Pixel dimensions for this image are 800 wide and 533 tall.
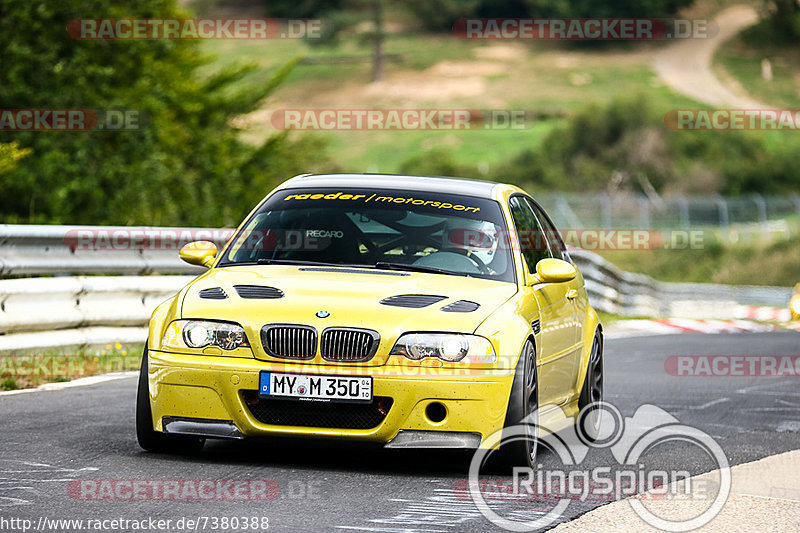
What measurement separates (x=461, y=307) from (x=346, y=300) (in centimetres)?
55

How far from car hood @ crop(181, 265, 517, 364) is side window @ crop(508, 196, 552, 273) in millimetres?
616

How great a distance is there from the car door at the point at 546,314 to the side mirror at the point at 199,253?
67.4 inches

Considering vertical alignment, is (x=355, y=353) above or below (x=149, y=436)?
above

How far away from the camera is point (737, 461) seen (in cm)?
766

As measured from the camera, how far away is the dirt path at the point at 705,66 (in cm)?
10475

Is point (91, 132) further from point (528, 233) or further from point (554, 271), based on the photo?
point (554, 271)

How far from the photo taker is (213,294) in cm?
699

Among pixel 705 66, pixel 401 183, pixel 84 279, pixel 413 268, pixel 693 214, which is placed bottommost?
pixel 693 214

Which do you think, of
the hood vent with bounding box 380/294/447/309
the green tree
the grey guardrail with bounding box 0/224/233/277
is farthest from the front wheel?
the green tree

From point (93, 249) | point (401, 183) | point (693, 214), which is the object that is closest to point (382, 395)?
point (401, 183)

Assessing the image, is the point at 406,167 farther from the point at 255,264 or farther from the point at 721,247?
the point at 255,264

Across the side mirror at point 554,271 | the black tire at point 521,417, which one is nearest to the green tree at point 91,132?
the side mirror at point 554,271

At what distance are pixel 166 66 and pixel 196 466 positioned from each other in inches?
971

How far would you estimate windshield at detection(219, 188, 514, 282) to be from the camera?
7.63 m
